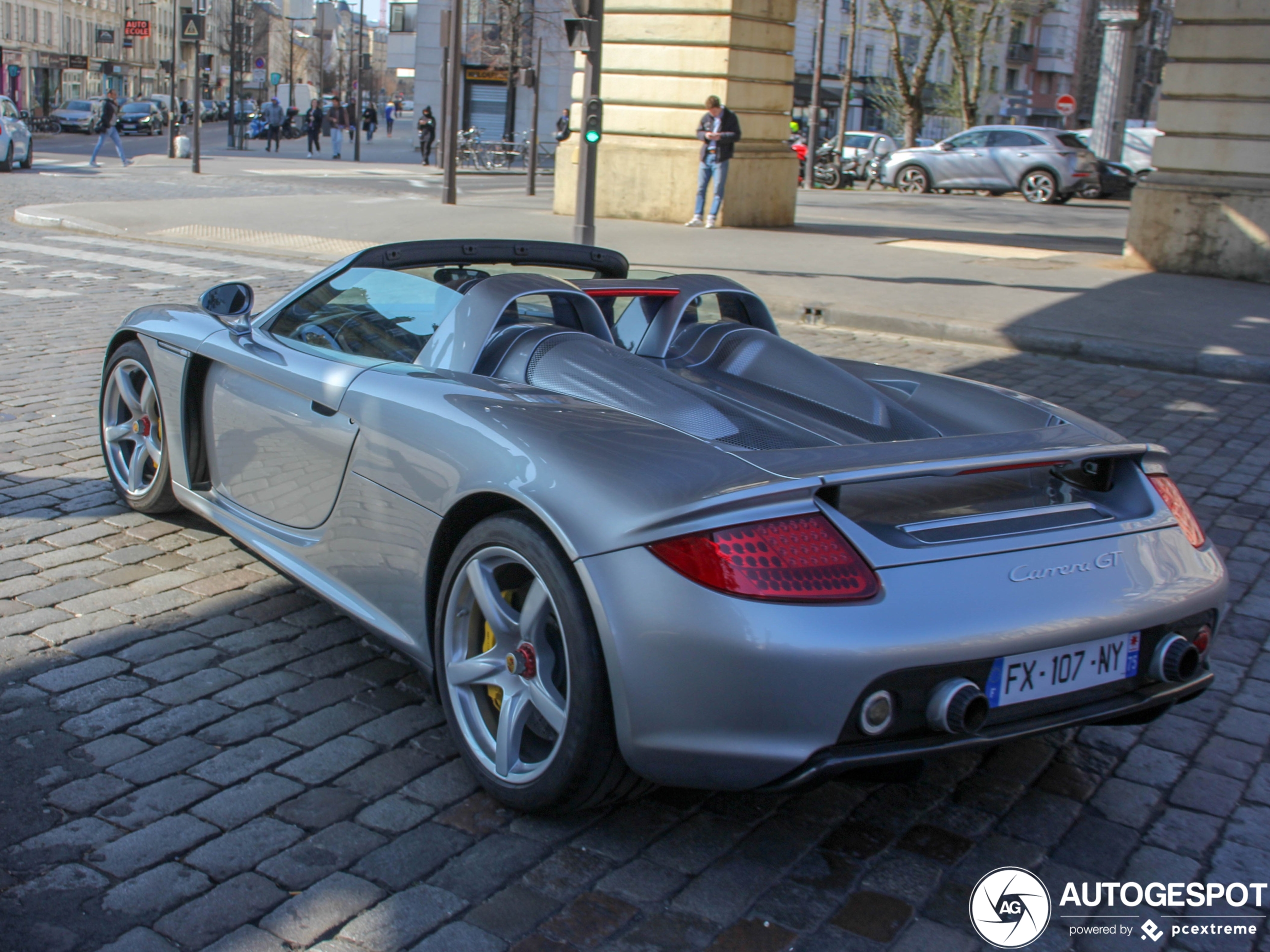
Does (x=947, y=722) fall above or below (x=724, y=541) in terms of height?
below

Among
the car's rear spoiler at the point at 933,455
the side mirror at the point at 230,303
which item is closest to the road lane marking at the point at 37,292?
the side mirror at the point at 230,303

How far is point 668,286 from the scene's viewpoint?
3965 millimetres

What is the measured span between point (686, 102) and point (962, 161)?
526 inches

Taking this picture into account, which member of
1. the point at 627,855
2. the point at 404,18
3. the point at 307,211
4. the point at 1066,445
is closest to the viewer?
the point at 627,855

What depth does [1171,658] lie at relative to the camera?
2742mm

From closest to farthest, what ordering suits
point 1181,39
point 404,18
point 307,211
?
point 1181,39 → point 307,211 → point 404,18

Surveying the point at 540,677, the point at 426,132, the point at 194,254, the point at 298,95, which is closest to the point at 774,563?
the point at 540,677

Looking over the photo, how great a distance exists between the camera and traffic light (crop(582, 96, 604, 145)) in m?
12.0

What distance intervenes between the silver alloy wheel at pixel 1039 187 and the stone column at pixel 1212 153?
541 inches

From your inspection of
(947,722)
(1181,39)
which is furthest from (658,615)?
(1181,39)

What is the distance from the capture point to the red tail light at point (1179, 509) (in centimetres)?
297

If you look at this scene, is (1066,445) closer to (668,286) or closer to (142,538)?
(668,286)

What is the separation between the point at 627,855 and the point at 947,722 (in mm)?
751

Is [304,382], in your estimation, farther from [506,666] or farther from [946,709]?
[946,709]
